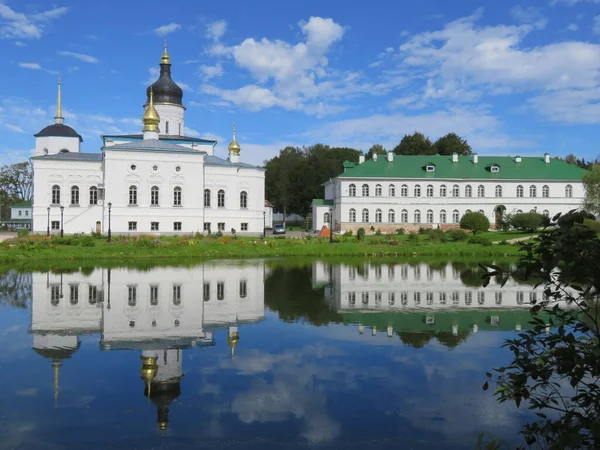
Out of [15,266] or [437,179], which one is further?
[437,179]

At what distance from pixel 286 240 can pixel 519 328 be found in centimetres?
2252

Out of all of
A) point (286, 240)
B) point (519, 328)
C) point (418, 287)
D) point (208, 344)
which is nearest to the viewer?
point (208, 344)

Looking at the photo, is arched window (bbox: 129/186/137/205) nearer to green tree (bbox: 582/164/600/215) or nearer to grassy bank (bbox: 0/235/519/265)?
grassy bank (bbox: 0/235/519/265)

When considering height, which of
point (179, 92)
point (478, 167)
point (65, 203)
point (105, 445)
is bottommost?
point (105, 445)

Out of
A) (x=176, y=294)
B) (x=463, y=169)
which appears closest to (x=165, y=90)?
(x=463, y=169)

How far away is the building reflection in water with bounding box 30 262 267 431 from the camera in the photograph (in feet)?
27.6

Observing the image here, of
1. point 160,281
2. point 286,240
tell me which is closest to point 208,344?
point 160,281

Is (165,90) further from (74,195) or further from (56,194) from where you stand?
(56,194)

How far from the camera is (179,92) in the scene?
48.0 m

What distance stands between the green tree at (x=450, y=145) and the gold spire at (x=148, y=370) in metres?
58.1

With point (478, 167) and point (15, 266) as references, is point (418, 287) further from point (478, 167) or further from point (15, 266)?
point (478, 167)

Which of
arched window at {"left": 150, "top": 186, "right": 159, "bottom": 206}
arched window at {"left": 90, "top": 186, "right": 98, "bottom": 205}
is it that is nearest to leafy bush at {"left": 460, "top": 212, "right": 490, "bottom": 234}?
arched window at {"left": 150, "top": 186, "right": 159, "bottom": 206}

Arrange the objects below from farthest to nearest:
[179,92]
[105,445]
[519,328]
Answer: [179,92], [519,328], [105,445]

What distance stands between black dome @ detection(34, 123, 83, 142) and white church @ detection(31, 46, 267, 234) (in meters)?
9.00
